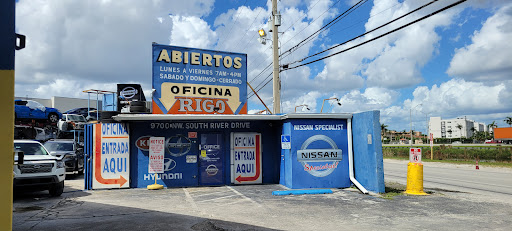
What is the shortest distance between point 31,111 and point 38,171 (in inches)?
565

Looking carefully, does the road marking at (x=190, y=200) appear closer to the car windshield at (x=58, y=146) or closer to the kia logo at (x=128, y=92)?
the kia logo at (x=128, y=92)

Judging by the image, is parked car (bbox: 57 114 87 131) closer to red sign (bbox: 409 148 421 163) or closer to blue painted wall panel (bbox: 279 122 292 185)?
blue painted wall panel (bbox: 279 122 292 185)

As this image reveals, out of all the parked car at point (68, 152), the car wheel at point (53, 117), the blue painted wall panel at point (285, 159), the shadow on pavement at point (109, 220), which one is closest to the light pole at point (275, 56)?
the blue painted wall panel at point (285, 159)

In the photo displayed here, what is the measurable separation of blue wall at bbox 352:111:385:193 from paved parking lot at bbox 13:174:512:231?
2.25 feet

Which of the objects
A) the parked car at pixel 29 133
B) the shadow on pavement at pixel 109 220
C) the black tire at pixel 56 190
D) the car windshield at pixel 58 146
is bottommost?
the shadow on pavement at pixel 109 220

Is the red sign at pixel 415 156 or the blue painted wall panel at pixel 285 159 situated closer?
the red sign at pixel 415 156

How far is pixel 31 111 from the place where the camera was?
23.4m

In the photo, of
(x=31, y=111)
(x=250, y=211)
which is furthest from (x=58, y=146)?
(x=250, y=211)

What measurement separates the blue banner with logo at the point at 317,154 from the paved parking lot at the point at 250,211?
3.30 ft

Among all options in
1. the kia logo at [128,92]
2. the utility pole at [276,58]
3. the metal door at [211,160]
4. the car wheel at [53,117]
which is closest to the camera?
the metal door at [211,160]

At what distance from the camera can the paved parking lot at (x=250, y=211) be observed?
7.85m

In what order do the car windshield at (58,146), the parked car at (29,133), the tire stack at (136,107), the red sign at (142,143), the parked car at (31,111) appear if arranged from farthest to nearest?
the parked car at (31,111) → the parked car at (29,133) → the car windshield at (58,146) → the red sign at (142,143) → the tire stack at (136,107)

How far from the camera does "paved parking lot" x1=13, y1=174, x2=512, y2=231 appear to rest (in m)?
7.85

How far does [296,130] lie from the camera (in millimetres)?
13711
